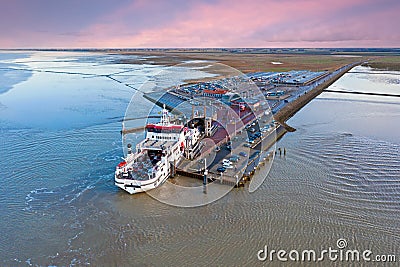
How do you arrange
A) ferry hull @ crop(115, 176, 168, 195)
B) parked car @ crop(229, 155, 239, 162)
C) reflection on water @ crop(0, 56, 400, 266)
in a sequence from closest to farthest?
reflection on water @ crop(0, 56, 400, 266)
ferry hull @ crop(115, 176, 168, 195)
parked car @ crop(229, 155, 239, 162)

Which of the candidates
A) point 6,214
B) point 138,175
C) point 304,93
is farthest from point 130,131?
point 304,93

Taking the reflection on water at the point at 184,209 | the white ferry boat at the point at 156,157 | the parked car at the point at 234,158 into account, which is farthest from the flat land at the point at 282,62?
the parked car at the point at 234,158

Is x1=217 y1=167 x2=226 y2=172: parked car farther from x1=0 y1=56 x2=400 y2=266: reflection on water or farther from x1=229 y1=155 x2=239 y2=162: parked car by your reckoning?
x1=0 y1=56 x2=400 y2=266: reflection on water

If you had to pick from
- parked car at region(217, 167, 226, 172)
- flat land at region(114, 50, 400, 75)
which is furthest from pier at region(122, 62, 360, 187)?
flat land at region(114, 50, 400, 75)

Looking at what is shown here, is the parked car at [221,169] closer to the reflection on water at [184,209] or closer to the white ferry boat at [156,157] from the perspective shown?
the reflection on water at [184,209]

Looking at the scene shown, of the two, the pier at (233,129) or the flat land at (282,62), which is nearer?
the pier at (233,129)
